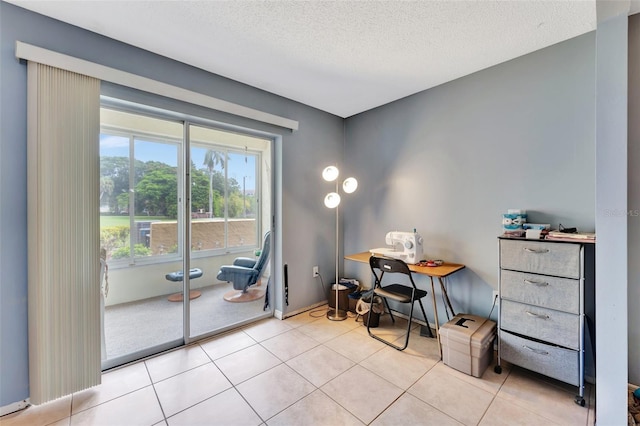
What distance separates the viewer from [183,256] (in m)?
2.36

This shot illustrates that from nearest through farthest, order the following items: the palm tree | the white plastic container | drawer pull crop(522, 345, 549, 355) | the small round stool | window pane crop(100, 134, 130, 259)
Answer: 1. drawer pull crop(522, 345, 549, 355)
2. the white plastic container
3. window pane crop(100, 134, 130, 259)
4. the small round stool
5. the palm tree

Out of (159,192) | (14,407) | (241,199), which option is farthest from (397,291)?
(14,407)

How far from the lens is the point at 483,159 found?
2.30 meters

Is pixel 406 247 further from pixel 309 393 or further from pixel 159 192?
pixel 159 192

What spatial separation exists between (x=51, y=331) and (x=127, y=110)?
1.63 meters

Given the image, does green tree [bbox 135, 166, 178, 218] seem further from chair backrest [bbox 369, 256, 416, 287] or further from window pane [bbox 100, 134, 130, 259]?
chair backrest [bbox 369, 256, 416, 287]

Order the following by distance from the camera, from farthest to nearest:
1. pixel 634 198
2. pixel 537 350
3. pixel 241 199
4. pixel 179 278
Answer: pixel 241 199, pixel 179 278, pixel 537 350, pixel 634 198

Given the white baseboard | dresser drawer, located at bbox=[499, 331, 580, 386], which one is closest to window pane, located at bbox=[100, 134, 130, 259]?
the white baseboard

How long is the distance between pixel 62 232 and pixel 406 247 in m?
2.65

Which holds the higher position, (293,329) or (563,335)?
(563,335)

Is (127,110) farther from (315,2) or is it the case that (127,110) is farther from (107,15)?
(315,2)

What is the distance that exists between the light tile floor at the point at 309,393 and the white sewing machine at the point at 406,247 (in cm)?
80

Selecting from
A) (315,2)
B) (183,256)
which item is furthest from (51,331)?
(315,2)

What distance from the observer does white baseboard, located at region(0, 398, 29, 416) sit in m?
1.52
